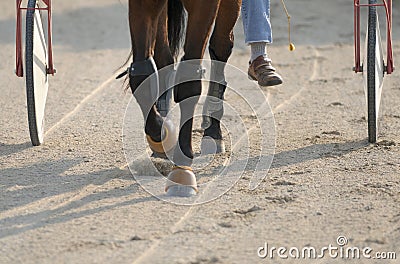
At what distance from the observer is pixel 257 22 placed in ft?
14.9

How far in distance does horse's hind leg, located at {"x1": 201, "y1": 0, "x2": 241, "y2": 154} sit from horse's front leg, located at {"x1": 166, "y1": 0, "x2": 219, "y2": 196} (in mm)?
641

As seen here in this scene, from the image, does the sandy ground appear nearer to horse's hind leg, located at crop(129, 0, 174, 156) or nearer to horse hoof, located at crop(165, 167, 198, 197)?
horse hoof, located at crop(165, 167, 198, 197)

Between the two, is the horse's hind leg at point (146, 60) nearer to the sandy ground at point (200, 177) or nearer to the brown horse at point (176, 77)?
the brown horse at point (176, 77)

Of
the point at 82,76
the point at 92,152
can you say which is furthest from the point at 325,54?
the point at 92,152

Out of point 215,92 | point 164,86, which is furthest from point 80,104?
point 164,86

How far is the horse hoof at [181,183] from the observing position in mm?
3760

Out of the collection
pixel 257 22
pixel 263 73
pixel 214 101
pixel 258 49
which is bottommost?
pixel 214 101

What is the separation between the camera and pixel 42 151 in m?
4.54

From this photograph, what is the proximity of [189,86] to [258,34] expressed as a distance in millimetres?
919

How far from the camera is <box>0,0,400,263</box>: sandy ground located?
3188 mm

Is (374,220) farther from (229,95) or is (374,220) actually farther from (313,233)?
(229,95)

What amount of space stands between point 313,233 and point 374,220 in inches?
12.0

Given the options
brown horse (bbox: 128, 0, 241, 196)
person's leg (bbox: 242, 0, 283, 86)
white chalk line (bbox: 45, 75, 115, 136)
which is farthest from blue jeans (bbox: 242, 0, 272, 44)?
white chalk line (bbox: 45, 75, 115, 136)

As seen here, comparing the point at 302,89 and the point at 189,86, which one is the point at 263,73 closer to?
the point at 189,86
